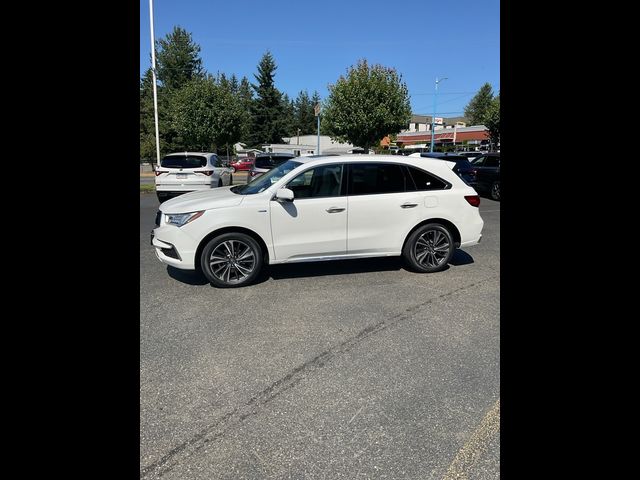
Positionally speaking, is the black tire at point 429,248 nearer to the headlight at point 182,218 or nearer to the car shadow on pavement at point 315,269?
the car shadow on pavement at point 315,269

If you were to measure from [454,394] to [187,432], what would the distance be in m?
1.78

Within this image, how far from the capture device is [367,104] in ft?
101

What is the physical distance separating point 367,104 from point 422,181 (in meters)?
25.8

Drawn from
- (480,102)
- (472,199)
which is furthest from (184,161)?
(480,102)

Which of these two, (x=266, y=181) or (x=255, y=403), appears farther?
(x=266, y=181)

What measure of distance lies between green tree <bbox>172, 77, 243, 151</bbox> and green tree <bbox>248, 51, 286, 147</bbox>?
124 ft

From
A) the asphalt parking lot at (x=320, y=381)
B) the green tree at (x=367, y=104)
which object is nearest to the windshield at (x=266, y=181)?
the asphalt parking lot at (x=320, y=381)

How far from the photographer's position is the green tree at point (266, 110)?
69.4 m

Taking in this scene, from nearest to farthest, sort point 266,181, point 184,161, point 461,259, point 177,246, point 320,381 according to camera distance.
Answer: point 320,381 < point 177,246 < point 266,181 < point 461,259 < point 184,161

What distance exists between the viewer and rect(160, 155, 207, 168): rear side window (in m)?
13.6

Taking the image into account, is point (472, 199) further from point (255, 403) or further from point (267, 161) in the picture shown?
point (267, 161)
